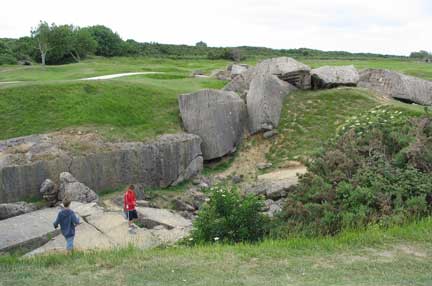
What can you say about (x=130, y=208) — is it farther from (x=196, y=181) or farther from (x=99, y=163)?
(x=196, y=181)

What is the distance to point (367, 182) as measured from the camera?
1051 cm

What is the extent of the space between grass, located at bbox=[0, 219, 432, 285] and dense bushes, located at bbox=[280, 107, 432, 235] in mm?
554

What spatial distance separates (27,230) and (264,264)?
8439 millimetres

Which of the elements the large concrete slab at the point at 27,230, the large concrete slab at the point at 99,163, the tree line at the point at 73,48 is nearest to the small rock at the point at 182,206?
the large concrete slab at the point at 99,163

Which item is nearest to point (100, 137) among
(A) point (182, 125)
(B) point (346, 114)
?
(A) point (182, 125)

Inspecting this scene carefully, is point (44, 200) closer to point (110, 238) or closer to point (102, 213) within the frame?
point (102, 213)

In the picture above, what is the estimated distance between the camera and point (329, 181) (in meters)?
11.0

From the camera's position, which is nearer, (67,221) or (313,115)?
(67,221)

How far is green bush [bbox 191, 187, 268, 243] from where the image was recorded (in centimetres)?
1095

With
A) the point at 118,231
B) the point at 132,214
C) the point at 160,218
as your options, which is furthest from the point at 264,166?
the point at 118,231

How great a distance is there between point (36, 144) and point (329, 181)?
1144cm

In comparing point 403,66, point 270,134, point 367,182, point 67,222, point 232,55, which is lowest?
point 270,134

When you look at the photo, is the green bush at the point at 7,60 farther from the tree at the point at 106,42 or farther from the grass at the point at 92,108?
the grass at the point at 92,108

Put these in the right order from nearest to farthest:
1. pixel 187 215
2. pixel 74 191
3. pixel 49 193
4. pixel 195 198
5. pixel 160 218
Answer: pixel 160 218
pixel 74 191
pixel 49 193
pixel 187 215
pixel 195 198
